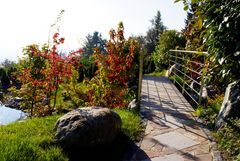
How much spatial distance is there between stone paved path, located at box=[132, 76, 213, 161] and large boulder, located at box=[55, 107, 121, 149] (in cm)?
48

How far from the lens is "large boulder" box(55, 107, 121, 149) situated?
355 centimetres

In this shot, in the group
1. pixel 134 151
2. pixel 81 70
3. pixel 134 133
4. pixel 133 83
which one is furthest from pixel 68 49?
pixel 81 70

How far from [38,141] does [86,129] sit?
633 millimetres

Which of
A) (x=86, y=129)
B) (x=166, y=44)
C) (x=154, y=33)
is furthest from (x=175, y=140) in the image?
(x=154, y=33)

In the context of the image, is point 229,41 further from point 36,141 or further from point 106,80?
point 106,80

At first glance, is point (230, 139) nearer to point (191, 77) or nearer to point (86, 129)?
point (86, 129)

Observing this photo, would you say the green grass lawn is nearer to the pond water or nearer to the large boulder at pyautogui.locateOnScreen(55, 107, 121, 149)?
the large boulder at pyautogui.locateOnScreen(55, 107, 121, 149)

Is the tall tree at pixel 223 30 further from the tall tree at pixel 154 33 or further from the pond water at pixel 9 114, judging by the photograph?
the tall tree at pixel 154 33

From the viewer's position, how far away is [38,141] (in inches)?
142

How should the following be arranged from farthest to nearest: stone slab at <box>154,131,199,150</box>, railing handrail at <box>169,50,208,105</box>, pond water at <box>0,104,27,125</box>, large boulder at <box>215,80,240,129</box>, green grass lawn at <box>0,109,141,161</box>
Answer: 1. pond water at <box>0,104,27,125</box>
2. railing handrail at <box>169,50,208,105</box>
3. large boulder at <box>215,80,240,129</box>
4. stone slab at <box>154,131,199,150</box>
5. green grass lawn at <box>0,109,141,161</box>

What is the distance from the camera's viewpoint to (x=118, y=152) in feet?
12.4

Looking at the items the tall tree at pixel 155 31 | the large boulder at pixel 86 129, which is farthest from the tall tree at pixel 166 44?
the tall tree at pixel 155 31

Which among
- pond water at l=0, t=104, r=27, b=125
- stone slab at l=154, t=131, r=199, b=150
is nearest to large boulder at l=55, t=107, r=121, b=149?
stone slab at l=154, t=131, r=199, b=150

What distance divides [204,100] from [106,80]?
244cm
